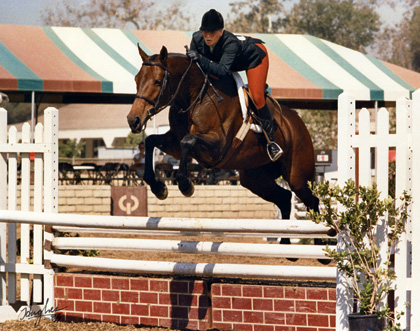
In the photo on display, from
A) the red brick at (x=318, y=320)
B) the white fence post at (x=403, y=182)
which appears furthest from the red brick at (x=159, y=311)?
the white fence post at (x=403, y=182)

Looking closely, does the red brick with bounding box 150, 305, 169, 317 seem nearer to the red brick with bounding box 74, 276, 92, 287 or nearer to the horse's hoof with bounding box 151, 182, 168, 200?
the red brick with bounding box 74, 276, 92, 287

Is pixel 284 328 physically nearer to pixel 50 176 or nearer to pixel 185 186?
pixel 185 186

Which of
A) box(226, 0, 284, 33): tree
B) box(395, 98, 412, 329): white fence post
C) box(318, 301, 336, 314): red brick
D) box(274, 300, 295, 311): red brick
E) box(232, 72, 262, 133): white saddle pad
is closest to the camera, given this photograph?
box(395, 98, 412, 329): white fence post

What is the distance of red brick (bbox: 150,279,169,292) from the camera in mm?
4457

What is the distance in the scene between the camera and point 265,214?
44.2 ft

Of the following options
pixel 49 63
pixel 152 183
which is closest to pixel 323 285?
pixel 152 183

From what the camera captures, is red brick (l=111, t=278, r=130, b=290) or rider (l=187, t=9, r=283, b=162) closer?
red brick (l=111, t=278, r=130, b=290)

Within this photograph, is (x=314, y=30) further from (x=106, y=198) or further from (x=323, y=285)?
(x=323, y=285)

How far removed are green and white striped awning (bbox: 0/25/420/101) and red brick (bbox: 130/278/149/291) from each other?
29.3 ft

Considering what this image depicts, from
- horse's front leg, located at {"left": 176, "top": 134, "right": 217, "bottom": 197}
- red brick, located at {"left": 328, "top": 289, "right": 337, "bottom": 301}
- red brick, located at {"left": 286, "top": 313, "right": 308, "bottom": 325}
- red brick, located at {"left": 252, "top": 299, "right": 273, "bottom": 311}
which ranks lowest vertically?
red brick, located at {"left": 286, "top": 313, "right": 308, "bottom": 325}

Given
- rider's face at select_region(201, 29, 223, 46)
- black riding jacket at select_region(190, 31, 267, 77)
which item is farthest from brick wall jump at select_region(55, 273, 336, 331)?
rider's face at select_region(201, 29, 223, 46)

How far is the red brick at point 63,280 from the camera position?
4793 millimetres

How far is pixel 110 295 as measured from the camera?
466 centimetres

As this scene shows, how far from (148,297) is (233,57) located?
1.79 m
